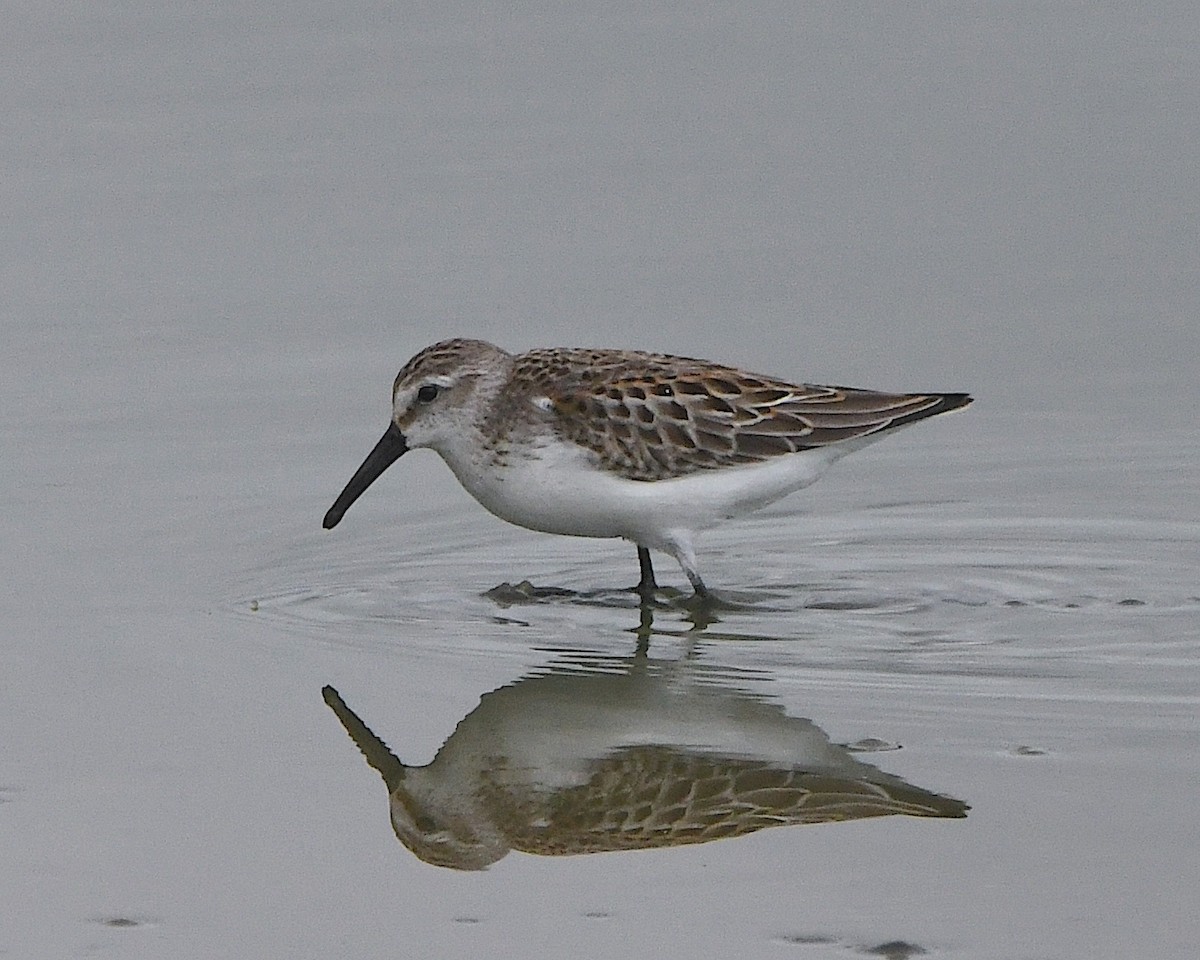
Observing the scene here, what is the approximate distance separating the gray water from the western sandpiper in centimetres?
35

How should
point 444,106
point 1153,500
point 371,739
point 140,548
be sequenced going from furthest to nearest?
point 444,106 → point 1153,500 → point 140,548 → point 371,739

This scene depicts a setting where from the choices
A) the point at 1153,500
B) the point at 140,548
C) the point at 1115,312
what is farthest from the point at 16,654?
the point at 1115,312

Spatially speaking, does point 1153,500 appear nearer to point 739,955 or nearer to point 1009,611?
point 1009,611

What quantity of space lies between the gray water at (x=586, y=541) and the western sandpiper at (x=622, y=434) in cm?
35

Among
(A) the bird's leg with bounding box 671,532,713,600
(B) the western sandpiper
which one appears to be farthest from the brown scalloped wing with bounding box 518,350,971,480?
(A) the bird's leg with bounding box 671,532,713,600

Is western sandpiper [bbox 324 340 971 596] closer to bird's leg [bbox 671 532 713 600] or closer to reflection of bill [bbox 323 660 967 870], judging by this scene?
bird's leg [bbox 671 532 713 600]

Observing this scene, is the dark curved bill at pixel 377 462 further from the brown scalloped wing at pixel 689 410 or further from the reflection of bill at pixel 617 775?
the reflection of bill at pixel 617 775

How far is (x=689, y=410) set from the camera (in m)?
10.1

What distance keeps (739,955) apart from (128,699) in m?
2.92

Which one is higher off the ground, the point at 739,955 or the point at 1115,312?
the point at 1115,312

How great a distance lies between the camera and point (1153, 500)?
1108 cm

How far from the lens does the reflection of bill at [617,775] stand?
6945mm

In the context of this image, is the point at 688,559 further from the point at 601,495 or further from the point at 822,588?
the point at 822,588

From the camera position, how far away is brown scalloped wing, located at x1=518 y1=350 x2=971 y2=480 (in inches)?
390
